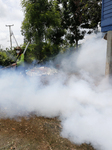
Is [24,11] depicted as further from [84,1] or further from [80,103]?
[80,103]

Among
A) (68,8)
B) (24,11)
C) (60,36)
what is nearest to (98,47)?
(60,36)

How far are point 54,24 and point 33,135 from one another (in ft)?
42.2

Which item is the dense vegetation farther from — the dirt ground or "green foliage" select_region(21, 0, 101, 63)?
the dirt ground

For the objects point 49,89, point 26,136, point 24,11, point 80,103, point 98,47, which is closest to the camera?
point 26,136

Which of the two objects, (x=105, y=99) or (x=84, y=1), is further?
(x=84, y=1)

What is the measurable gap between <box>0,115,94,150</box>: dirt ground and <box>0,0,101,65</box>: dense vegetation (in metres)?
9.20

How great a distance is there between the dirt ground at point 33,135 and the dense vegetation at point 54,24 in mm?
9198

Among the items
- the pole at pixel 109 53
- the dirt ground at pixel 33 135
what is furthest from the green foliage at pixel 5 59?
the dirt ground at pixel 33 135

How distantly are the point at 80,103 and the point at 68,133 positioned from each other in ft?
4.10

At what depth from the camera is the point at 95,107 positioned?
381cm

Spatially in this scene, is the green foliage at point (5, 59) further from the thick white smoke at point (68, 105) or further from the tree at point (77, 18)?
the tree at point (77, 18)

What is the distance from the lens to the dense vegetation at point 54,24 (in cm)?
1301

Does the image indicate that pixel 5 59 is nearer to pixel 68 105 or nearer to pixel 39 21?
pixel 39 21

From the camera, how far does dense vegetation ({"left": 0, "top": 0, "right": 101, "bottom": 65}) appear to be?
42.7 ft
